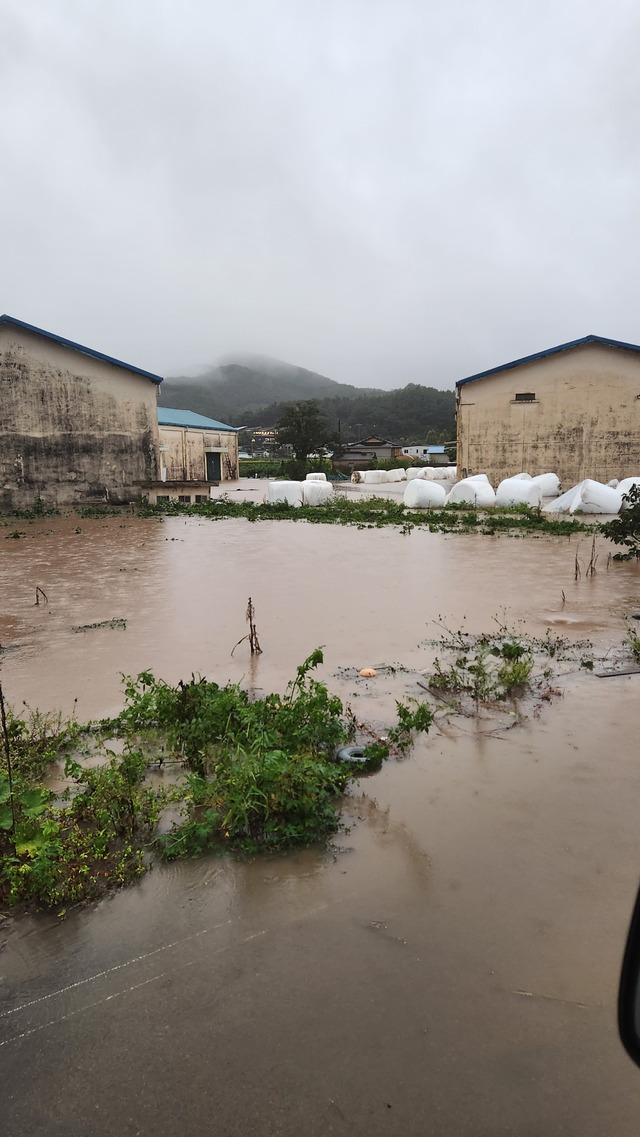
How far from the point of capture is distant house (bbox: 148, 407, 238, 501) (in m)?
42.7

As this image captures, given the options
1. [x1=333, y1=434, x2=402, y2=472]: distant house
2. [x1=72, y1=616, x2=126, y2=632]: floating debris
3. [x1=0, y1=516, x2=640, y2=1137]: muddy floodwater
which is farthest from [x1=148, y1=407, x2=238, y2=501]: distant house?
[x1=0, y1=516, x2=640, y2=1137]: muddy floodwater

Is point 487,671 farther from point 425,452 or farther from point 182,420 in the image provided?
point 425,452

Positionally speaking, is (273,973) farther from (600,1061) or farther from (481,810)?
(481,810)

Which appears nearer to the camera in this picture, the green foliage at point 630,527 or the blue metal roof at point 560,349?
the green foliage at point 630,527

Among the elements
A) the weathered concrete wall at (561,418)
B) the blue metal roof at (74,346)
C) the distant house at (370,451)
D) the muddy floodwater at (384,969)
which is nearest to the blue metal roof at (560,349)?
the weathered concrete wall at (561,418)

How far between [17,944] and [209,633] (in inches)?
209

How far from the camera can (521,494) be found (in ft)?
78.6

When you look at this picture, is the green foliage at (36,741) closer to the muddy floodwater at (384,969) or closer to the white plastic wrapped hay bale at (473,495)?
the muddy floodwater at (384,969)

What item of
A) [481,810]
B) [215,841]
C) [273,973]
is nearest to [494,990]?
[273,973]

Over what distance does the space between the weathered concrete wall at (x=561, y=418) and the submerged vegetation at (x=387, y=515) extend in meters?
6.37

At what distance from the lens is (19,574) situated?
12.7 meters

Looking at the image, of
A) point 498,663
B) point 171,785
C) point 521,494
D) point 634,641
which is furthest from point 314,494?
point 171,785

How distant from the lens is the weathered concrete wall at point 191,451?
4269 centimetres

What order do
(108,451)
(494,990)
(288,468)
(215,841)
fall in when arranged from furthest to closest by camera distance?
1. (288,468)
2. (108,451)
3. (215,841)
4. (494,990)
